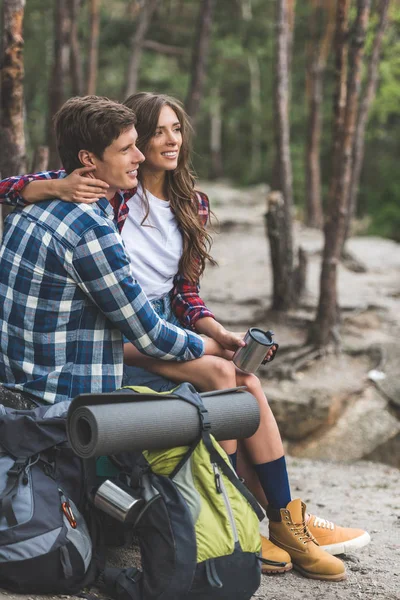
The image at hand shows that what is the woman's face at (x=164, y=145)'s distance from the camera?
3752mm

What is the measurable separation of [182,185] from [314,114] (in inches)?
565

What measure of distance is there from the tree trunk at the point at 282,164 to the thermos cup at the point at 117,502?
6282 mm

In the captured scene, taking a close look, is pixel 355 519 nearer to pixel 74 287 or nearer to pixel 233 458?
pixel 233 458

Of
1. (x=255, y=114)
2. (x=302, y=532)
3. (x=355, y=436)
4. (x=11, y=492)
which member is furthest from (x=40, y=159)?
(x=255, y=114)

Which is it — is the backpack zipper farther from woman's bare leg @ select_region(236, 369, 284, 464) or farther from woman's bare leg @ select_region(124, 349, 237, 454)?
woman's bare leg @ select_region(236, 369, 284, 464)

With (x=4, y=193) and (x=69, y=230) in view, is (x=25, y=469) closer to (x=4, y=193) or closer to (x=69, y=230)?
(x=69, y=230)

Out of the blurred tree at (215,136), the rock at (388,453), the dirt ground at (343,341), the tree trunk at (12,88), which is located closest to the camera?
the dirt ground at (343,341)

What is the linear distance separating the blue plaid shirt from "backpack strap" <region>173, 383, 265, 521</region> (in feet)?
0.96

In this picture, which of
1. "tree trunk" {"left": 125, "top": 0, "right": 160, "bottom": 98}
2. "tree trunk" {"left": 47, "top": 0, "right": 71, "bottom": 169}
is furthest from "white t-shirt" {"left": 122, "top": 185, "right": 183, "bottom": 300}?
"tree trunk" {"left": 125, "top": 0, "right": 160, "bottom": 98}

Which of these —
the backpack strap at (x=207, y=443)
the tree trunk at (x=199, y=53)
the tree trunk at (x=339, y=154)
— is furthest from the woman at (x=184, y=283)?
the tree trunk at (x=199, y=53)

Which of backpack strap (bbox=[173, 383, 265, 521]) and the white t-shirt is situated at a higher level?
the white t-shirt

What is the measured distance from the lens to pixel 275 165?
10156mm

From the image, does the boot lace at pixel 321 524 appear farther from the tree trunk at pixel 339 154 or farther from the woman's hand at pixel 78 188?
the tree trunk at pixel 339 154

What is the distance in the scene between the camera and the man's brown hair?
10.2 feet
